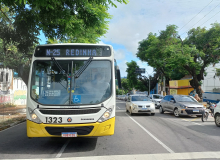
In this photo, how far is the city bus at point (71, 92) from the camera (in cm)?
558

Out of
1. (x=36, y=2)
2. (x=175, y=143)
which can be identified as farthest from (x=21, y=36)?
(x=175, y=143)

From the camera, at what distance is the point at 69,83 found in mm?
5934

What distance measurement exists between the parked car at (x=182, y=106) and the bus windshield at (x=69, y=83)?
29.0 feet

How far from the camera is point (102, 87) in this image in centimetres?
600

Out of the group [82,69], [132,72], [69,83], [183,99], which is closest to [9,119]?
[69,83]

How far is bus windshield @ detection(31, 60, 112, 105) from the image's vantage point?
19.0 ft

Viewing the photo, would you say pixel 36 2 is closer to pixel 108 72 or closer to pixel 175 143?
pixel 108 72

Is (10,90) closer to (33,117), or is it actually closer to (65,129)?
(33,117)

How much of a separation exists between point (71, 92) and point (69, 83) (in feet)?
0.88

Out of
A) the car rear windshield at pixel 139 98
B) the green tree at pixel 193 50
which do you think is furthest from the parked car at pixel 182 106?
the green tree at pixel 193 50

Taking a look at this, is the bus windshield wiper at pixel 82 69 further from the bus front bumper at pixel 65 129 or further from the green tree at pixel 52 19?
the green tree at pixel 52 19

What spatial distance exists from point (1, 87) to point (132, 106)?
20627mm

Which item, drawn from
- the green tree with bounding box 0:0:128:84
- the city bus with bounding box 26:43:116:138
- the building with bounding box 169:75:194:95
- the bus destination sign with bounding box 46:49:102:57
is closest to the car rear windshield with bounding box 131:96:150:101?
the green tree with bounding box 0:0:128:84

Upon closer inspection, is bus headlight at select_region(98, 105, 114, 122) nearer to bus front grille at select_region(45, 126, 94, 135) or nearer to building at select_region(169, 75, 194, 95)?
bus front grille at select_region(45, 126, 94, 135)
